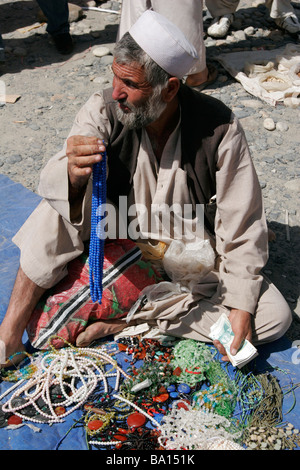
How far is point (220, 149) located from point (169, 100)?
34 centimetres

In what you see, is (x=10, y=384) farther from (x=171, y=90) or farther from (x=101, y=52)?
(x=101, y=52)

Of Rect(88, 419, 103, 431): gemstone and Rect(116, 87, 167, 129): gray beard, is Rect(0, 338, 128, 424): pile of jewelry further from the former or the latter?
Rect(116, 87, 167, 129): gray beard

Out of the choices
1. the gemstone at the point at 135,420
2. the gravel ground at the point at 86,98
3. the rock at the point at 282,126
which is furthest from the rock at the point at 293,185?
the gemstone at the point at 135,420

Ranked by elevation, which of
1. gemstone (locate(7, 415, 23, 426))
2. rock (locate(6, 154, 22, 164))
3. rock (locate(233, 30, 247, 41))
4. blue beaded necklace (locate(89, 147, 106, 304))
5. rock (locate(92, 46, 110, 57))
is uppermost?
blue beaded necklace (locate(89, 147, 106, 304))

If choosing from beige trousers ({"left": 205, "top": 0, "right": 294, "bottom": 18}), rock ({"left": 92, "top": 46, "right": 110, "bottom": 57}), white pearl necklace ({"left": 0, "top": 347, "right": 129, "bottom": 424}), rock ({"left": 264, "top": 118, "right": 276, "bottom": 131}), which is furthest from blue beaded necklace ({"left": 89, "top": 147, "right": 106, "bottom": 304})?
beige trousers ({"left": 205, "top": 0, "right": 294, "bottom": 18})

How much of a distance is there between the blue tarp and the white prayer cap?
144cm

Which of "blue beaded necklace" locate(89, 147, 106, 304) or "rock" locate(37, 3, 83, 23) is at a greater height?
"blue beaded necklace" locate(89, 147, 106, 304)

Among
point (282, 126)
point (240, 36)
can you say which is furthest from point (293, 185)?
point (240, 36)

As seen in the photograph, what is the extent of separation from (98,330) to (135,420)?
516 millimetres

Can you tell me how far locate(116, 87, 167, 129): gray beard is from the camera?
2463 millimetres

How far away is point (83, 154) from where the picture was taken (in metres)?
2.24

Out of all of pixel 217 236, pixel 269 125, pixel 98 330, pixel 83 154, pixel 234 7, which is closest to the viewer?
pixel 83 154

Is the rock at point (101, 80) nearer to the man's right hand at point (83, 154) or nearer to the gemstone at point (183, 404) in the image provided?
the man's right hand at point (83, 154)
